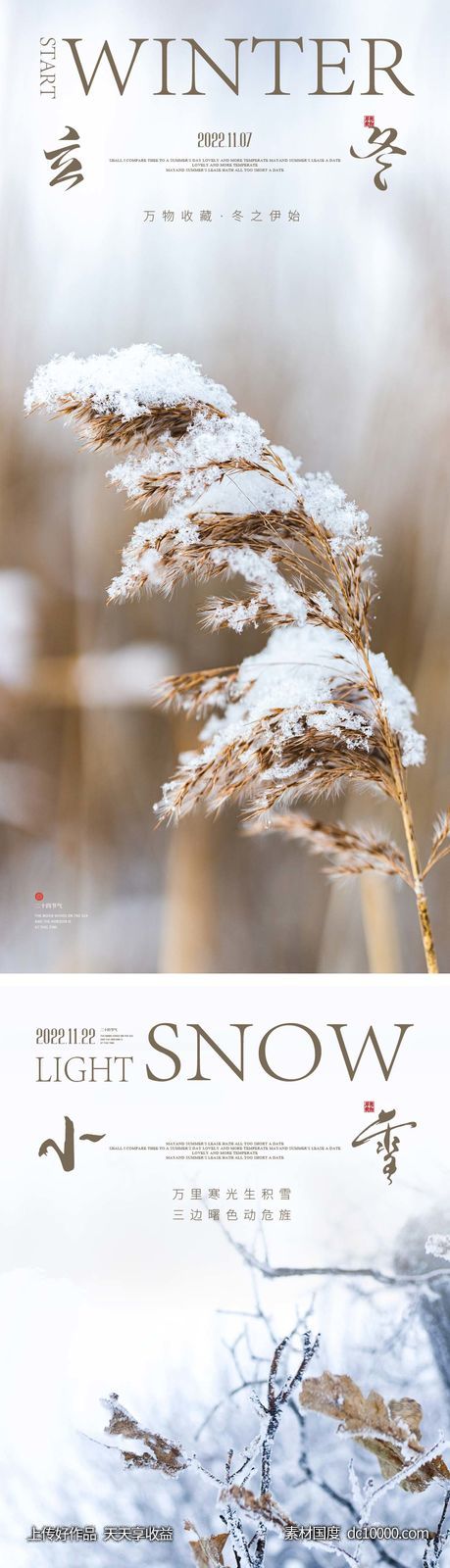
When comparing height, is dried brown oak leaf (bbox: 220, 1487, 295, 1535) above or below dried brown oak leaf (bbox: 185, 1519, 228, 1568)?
above

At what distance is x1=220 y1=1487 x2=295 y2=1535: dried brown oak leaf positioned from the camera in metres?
1.73

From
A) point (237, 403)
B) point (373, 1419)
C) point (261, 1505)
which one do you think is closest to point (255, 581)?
point (237, 403)

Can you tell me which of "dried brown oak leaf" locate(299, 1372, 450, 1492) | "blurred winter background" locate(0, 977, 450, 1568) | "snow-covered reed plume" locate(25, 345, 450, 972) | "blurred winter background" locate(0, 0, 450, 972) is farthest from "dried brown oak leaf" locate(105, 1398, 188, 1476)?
"snow-covered reed plume" locate(25, 345, 450, 972)

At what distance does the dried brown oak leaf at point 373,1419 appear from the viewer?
174 cm

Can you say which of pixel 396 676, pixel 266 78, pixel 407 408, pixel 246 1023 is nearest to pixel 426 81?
→ pixel 266 78

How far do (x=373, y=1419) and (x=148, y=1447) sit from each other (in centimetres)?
34

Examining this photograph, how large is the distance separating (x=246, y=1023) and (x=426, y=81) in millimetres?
1472

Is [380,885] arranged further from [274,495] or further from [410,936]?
[274,495]

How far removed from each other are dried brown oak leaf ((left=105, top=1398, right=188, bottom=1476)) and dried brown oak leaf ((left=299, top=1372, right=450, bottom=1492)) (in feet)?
0.68

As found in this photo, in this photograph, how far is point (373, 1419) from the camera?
175 centimetres

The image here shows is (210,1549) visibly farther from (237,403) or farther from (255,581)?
(237,403)

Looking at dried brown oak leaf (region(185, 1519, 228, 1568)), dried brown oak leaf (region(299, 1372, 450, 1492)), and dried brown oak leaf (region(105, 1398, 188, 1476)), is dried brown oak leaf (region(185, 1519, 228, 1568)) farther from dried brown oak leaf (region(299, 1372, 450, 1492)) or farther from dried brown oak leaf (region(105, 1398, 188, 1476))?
dried brown oak leaf (region(299, 1372, 450, 1492))

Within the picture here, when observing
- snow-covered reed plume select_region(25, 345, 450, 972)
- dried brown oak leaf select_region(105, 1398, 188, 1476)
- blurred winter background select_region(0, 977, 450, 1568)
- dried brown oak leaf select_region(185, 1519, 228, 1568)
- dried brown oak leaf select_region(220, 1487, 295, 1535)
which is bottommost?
dried brown oak leaf select_region(185, 1519, 228, 1568)

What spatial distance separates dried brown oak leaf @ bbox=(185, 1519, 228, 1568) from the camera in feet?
5.65
